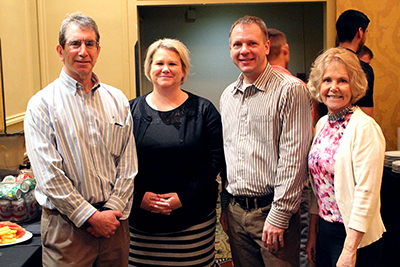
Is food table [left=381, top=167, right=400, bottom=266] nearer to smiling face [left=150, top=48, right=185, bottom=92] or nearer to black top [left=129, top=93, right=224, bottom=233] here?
black top [left=129, top=93, right=224, bottom=233]

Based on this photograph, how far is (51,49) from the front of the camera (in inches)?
150

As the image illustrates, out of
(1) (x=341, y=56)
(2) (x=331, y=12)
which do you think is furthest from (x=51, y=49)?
(1) (x=341, y=56)

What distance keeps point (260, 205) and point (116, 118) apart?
2.68 feet

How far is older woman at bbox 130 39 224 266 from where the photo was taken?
2.12 m

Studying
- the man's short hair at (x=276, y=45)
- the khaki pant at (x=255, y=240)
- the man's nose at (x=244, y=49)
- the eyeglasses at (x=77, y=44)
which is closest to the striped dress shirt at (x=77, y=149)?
the eyeglasses at (x=77, y=44)

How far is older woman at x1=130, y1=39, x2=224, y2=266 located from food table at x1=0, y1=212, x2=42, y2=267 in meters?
0.52

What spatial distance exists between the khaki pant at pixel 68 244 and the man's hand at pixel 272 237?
2.38 feet

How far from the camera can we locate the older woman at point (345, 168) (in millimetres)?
1555

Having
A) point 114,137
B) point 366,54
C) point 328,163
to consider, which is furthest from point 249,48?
point 366,54

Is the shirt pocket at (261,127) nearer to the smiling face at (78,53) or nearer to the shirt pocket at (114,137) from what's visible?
the shirt pocket at (114,137)

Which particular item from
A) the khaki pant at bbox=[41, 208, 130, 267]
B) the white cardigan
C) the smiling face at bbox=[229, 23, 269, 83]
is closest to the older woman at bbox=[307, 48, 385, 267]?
the white cardigan

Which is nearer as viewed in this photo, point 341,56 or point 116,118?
point 341,56

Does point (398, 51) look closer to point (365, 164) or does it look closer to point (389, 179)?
point (389, 179)

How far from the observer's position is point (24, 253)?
71.0 inches
